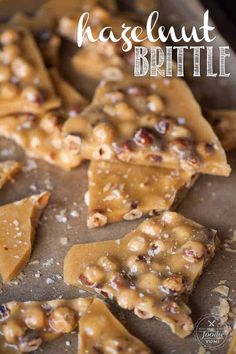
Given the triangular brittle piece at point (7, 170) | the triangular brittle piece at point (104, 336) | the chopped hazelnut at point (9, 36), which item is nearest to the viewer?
the triangular brittle piece at point (104, 336)

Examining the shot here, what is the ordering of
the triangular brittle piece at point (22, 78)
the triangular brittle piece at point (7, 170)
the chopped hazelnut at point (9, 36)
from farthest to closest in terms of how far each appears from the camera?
the chopped hazelnut at point (9, 36)
the triangular brittle piece at point (22, 78)
the triangular brittle piece at point (7, 170)

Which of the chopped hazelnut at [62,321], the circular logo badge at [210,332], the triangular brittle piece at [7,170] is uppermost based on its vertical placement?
the triangular brittle piece at [7,170]

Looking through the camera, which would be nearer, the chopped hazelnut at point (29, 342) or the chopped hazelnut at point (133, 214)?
the chopped hazelnut at point (29, 342)

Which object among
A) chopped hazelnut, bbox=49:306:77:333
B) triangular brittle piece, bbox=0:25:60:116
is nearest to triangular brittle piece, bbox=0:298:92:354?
chopped hazelnut, bbox=49:306:77:333

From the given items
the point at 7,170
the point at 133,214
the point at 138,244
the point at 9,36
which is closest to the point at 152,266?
the point at 138,244

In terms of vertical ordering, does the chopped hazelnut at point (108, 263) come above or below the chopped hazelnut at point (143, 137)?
below

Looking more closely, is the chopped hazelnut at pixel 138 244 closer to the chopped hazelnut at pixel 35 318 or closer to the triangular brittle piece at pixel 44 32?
the chopped hazelnut at pixel 35 318

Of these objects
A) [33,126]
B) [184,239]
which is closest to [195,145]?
[184,239]

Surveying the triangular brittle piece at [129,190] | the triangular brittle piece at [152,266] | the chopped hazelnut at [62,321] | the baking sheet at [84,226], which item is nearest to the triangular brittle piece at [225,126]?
the baking sheet at [84,226]
